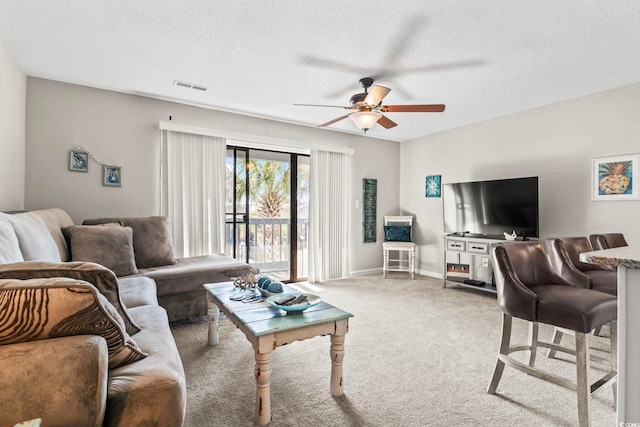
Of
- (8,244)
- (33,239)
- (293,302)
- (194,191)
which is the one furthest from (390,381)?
(194,191)

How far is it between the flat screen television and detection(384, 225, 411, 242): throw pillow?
793mm

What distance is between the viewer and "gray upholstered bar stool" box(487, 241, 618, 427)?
5.13 ft

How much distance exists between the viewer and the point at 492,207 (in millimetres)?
4262

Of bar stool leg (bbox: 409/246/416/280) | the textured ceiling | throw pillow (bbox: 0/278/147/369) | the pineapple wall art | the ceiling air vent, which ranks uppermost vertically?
the ceiling air vent

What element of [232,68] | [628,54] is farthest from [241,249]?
[628,54]

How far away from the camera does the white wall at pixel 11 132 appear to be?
2.59 metres

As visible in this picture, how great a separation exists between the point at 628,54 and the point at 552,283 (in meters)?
2.24

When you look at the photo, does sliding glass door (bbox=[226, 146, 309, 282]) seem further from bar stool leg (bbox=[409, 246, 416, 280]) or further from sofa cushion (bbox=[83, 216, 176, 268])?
bar stool leg (bbox=[409, 246, 416, 280])

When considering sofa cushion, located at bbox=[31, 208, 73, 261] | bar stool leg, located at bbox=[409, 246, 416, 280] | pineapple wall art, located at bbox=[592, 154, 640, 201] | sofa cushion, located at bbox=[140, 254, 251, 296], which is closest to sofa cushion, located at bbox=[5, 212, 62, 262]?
sofa cushion, located at bbox=[31, 208, 73, 261]

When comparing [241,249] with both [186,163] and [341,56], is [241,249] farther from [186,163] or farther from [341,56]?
[341,56]

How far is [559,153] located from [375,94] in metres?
2.70

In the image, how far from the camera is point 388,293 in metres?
4.35

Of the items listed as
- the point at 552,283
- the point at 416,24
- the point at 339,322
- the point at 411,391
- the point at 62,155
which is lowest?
the point at 411,391

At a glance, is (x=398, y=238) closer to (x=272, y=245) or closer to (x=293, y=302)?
(x=272, y=245)
